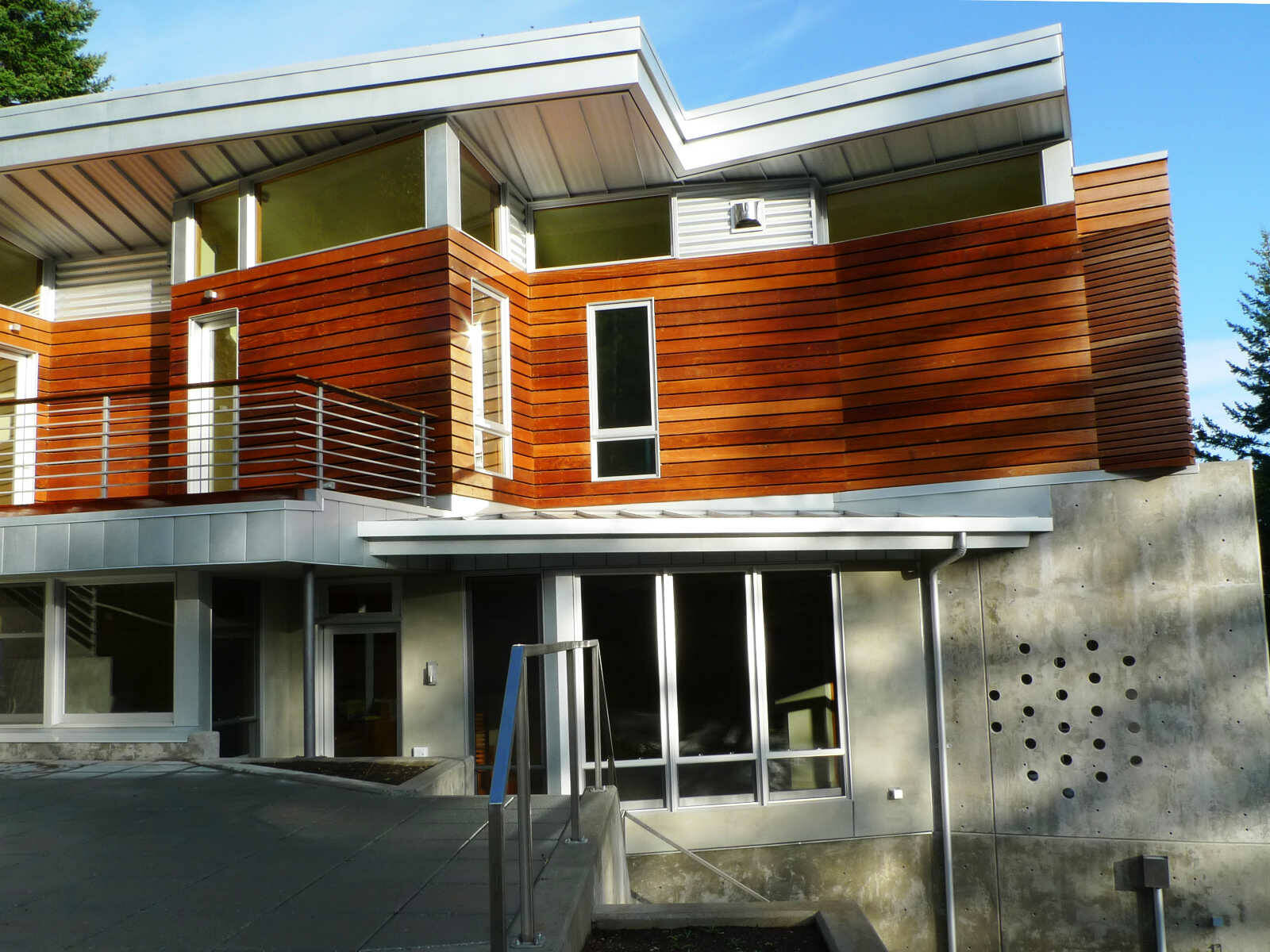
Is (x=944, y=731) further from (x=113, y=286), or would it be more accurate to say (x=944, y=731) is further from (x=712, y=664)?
(x=113, y=286)

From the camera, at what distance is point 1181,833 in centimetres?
Answer: 870

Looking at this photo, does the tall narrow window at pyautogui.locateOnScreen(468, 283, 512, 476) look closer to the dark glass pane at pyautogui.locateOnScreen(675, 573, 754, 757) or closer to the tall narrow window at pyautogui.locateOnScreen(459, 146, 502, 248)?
the tall narrow window at pyautogui.locateOnScreen(459, 146, 502, 248)

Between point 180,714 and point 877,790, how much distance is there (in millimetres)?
6145

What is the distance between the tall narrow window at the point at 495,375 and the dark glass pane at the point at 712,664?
2320mm

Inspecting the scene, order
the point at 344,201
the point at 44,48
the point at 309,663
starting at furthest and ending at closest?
the point at 44,48, the point at 344,201, the point at 309,663

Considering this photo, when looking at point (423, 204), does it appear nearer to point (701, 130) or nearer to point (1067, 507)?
point (701, 130)

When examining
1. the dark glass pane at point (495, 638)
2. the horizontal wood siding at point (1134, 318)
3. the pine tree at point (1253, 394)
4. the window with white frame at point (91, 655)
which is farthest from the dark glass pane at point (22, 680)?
the pine tree at point (1253, 394)

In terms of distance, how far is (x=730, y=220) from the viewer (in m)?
10.6

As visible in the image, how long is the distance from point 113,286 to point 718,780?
8896 mm

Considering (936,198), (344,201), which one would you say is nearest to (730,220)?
(936,198)

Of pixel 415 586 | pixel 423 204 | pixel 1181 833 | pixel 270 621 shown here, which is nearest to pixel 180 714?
pixel 270 621

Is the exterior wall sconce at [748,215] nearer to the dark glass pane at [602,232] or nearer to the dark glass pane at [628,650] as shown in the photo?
the dark glass pane at [602,232]

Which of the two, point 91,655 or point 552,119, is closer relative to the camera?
point 91,655

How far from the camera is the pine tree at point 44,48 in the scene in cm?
2128
